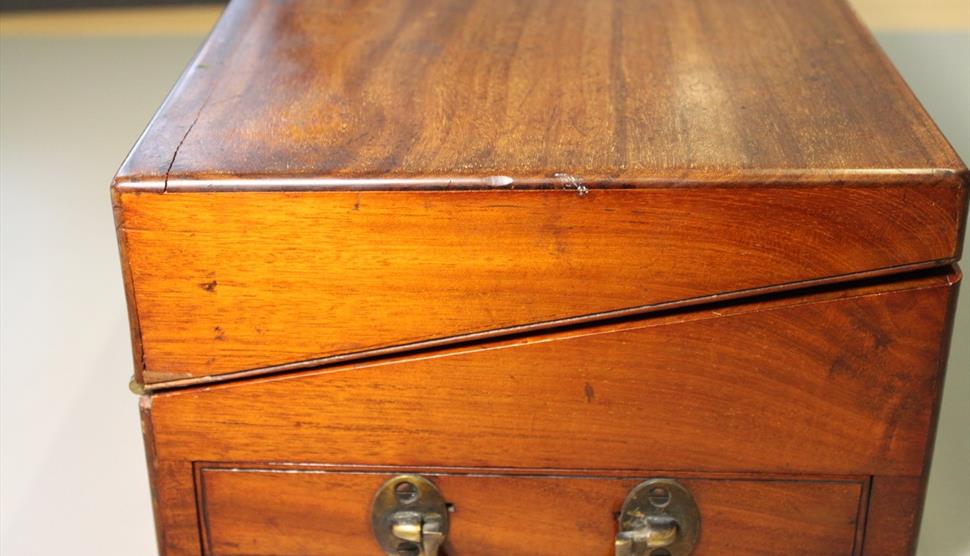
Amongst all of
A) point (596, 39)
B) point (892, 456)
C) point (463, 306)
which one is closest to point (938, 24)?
point (596, 39)

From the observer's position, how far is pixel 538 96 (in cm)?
125

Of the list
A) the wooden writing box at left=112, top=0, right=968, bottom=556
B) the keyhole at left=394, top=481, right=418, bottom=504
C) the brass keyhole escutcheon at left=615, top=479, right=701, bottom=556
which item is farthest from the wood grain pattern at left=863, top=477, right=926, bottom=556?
the keyhole at left=394, top=481, right=418, bottom=504

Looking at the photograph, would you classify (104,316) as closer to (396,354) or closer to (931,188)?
(396,354)

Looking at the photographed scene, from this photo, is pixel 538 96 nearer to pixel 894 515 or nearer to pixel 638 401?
pixel 638 401

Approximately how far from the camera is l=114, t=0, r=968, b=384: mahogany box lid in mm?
1093

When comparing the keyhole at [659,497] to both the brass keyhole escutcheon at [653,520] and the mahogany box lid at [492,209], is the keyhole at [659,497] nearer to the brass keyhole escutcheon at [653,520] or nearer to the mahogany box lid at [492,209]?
the brass keyhole escutcheon at [653,520]

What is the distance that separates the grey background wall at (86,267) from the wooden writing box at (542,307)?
0.78 feet

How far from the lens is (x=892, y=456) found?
1182 mm

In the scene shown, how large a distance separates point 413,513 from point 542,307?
0.75 feet

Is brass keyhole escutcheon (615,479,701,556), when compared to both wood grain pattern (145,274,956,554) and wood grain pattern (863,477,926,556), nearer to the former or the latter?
wood grain pattern (145,274,956,554)

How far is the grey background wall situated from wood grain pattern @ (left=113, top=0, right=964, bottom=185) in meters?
0.44

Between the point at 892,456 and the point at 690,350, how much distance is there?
196mm

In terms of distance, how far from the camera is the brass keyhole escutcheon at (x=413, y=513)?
4.01 ft

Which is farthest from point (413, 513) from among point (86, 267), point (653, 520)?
point (86, 267)
